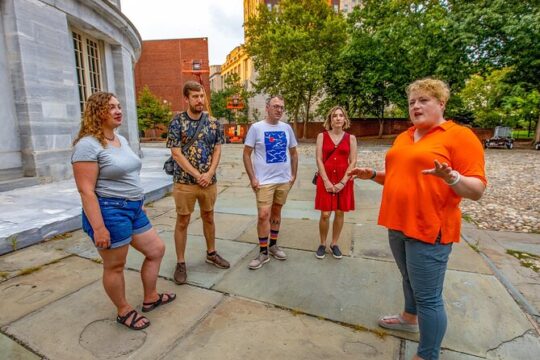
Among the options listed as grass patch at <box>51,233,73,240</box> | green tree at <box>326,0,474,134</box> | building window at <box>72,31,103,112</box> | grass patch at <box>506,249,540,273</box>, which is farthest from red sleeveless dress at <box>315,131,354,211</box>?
green tree at <box>326,0,474,134</box>

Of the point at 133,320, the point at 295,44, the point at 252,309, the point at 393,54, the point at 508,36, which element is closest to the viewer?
the point at 133,320

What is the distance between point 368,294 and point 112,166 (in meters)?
2.56

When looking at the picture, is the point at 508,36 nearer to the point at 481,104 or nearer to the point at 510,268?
the point at 510,268

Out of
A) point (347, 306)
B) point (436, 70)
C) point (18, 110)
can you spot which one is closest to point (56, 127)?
point (18, 110)

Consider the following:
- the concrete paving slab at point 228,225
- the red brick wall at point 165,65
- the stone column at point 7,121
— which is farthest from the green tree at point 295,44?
the concrete paving slab at point 228,225

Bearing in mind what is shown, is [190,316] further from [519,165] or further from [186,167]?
[519,165]

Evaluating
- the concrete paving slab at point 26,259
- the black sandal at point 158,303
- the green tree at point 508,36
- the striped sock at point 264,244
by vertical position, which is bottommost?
the concrete paving slab at point 26,259

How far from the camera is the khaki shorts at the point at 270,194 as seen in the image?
367cm

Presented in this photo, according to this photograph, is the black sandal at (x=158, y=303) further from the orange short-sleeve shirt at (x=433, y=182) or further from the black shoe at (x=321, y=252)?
the orange short-sleeve shirt at (x=433, y=182)

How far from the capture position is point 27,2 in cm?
716

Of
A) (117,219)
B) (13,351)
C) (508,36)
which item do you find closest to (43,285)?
(13,351)

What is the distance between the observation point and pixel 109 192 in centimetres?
231

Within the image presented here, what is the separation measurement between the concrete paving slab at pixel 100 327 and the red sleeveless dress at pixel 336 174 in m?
1.63

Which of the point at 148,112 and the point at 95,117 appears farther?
the point at 148,112
